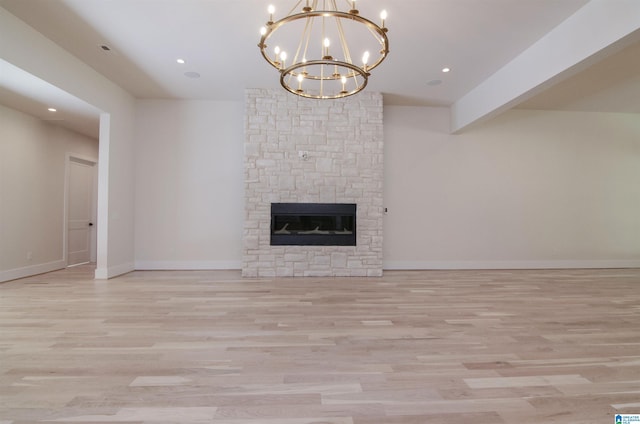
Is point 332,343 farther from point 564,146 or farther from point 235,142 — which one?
point 564,146

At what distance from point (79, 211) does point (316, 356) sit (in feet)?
20.9

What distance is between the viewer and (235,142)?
17.2 feet

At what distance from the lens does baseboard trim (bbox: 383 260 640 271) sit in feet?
17.5

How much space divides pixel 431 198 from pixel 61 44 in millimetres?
5976

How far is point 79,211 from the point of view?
5832 millimetres

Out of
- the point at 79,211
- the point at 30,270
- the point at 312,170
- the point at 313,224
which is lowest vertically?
the point at 30,270

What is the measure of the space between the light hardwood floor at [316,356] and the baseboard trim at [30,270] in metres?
0.83

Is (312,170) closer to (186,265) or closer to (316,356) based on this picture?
(186,265)

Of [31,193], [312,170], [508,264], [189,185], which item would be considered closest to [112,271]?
[189,185]

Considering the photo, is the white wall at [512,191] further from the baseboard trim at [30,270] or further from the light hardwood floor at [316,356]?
the baseboard trim at [30,270]

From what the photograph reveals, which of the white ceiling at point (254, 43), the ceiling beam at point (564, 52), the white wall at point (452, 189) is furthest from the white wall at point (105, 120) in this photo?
the ceiling beam at point (564, 52)

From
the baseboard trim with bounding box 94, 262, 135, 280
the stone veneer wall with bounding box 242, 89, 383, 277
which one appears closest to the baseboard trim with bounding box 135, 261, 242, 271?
the baseboard trim with bounding box 94, 262, 135, 280

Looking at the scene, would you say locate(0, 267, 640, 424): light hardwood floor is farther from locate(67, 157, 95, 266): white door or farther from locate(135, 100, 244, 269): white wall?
locate(67, 157, 95, 266): white door

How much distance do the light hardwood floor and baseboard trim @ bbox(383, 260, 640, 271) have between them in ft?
5.33
